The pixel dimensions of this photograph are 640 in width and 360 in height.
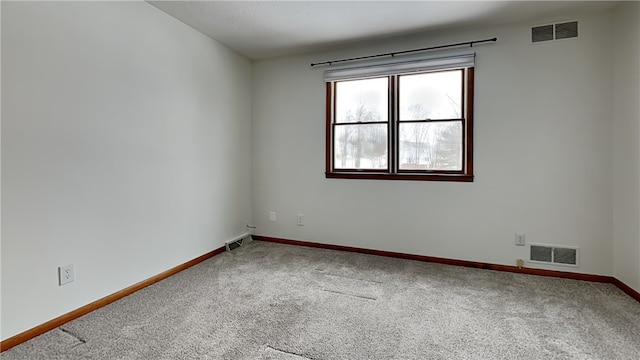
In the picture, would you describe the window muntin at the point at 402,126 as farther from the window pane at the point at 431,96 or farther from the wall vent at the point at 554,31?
the wall vent at the point at 554,31

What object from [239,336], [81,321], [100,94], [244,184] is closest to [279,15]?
[100,94]

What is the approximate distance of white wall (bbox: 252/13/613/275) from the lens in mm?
2723

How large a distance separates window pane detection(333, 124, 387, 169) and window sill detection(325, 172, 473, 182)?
10cm

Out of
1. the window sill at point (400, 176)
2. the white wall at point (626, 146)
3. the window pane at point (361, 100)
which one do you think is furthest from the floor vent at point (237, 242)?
the white wall at point (626, 146)

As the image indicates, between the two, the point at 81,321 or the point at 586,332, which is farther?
the point at 81,321

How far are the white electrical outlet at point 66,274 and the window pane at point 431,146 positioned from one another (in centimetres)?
302

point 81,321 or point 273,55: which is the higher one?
point 273,55

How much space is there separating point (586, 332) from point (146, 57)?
3.80m

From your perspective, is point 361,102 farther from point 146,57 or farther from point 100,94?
point 100,94

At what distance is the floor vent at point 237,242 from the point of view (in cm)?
365

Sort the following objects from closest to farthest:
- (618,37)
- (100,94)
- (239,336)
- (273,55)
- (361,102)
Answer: (239,336)
(100,94)
(618,37)
(361,102)
(273,55)

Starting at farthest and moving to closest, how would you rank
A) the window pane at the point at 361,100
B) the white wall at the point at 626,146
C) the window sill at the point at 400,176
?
the window pane at the point at 361,100 < the window sill at the point at 400,176 < the white wall at the point at 626,146

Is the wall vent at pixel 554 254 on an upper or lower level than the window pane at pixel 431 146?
lower

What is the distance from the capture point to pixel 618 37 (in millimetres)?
2586
